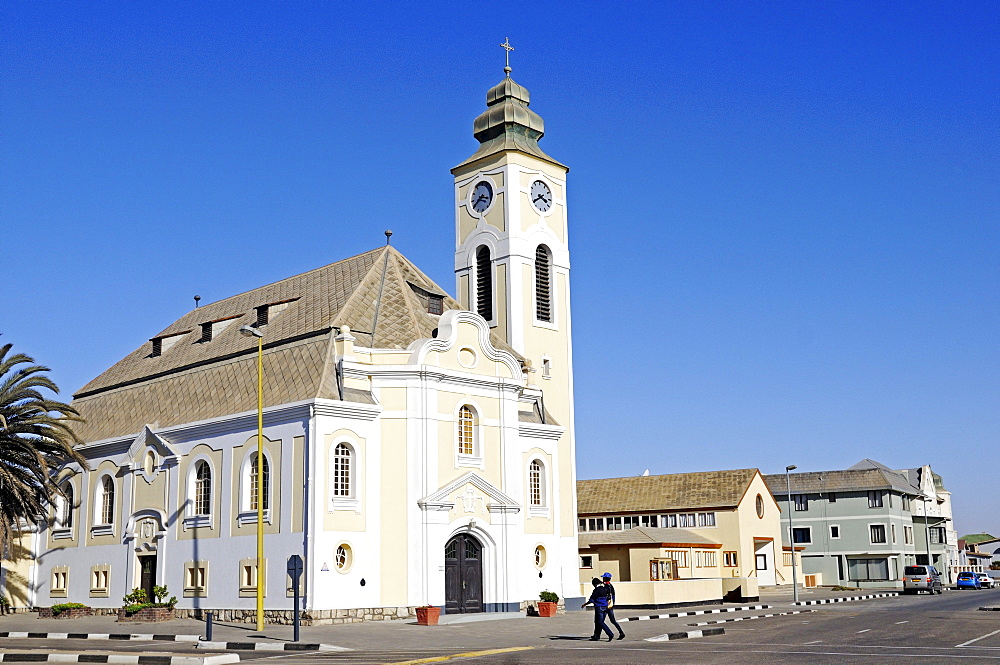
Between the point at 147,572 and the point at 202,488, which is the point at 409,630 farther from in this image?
the point at 147,572

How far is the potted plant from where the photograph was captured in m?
39.2

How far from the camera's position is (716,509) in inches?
2655

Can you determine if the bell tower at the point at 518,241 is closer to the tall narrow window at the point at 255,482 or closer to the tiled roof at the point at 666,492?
the tall narrow window at the point at 255,482

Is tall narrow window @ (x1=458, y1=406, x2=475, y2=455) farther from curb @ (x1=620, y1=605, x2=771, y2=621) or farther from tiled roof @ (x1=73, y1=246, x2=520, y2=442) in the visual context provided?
curb @ (x1=620, y1=605, x2=771, y2=621)

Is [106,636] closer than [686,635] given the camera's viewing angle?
No

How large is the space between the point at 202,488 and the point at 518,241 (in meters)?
18.2

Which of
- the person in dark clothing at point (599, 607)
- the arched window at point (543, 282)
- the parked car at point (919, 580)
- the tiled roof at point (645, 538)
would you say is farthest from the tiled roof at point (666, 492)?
the person in dark clothing at point (599, 607)

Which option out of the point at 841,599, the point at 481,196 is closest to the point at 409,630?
the point at 481,196

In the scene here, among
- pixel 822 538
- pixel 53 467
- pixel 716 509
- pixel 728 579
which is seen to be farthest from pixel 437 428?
pixel 822 538

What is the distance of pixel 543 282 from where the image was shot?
50094 mm

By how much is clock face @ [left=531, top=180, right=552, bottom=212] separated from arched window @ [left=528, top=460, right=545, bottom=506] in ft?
43.4

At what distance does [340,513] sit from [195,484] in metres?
8.11

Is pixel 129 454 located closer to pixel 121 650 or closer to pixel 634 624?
pixel 121 650

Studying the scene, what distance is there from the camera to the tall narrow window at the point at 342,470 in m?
37.1
